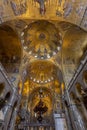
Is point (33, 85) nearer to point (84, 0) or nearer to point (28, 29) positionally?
point (28, 29)

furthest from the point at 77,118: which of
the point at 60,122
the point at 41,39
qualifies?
the point at 41,39

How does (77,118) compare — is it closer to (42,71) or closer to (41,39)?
(42,71)

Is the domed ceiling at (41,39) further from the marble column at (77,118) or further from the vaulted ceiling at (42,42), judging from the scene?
the marble column at (77,118)

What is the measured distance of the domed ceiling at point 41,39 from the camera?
1329 centimetres

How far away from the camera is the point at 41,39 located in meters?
14.7

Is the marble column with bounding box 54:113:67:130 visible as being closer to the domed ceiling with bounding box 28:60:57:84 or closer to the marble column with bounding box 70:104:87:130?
the marble column with bounding box 70:104:87:130

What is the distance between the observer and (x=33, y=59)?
1427 centimetres

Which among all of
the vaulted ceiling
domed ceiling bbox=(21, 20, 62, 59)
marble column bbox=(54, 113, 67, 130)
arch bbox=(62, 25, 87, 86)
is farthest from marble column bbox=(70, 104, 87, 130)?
domed ceiling bbox=(21, 20, 62, 59)

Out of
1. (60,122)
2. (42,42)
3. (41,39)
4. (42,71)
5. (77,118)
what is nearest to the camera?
Answer: (77,118)

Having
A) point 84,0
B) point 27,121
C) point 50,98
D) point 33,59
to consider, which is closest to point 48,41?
point 33,59

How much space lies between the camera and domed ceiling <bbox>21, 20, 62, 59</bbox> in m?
13.3

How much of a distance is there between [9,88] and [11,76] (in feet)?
5.34

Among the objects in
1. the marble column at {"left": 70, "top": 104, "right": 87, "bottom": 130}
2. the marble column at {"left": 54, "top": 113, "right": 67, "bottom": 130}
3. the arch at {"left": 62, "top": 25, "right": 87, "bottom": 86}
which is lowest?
the marble column at {"left": 54, "top": 113, "right": 67, "bottom": 130}

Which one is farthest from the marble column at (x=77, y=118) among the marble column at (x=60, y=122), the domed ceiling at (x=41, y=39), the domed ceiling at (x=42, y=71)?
the domed ceiling at (x=41, y=39)
